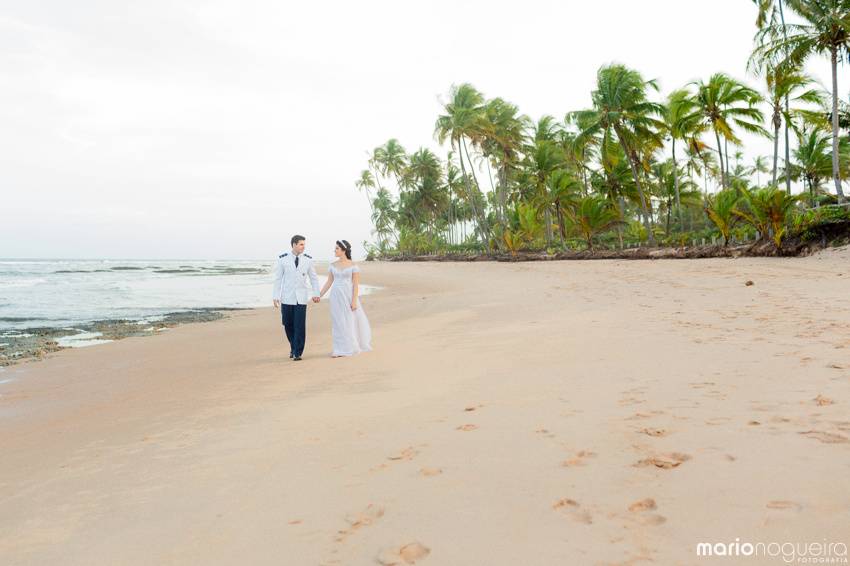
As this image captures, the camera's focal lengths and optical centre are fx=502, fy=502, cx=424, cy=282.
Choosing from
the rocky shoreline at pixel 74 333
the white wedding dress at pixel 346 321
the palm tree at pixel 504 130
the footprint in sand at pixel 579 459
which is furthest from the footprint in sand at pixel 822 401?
the palm tree at pixel 504 130

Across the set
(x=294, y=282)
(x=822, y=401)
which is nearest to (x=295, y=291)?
(x=294, y=282)

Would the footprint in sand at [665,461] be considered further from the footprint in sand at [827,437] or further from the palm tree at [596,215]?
the palm tree at [596,215]

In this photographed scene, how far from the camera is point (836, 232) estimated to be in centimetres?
1639

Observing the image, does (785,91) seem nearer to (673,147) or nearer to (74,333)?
(673,147)

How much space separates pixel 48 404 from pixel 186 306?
1254 centimetres

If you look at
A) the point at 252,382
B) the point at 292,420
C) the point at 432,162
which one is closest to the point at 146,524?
the point at 292,420

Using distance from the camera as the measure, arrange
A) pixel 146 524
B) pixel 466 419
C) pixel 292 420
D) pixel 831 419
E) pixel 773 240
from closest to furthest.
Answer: pixel 146 524, pixel 831 419, pixel 466 419, pixel 292 420, pixel 773 240

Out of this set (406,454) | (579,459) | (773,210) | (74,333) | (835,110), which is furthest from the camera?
(835,110)

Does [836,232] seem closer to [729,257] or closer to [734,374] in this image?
[729,257]

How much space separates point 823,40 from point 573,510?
24.8 m

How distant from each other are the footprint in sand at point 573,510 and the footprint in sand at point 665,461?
47 centimetres

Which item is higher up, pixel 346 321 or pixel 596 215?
pixel 596 215

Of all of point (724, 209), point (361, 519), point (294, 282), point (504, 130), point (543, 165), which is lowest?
point (361, 519)

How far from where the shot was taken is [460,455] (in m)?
2.67
